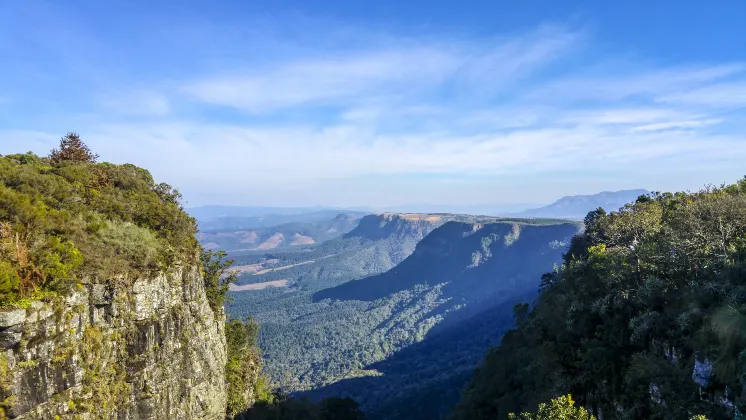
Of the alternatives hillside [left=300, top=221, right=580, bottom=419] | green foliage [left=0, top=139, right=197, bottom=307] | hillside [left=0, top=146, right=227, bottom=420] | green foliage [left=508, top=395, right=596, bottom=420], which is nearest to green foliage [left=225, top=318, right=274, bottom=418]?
hillside [left=0, top=146, right=227, bottom=420]

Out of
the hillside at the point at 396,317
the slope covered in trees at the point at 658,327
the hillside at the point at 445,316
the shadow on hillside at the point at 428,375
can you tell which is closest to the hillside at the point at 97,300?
the slope covered in trees at the point at 658,327

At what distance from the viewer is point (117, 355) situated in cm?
1589

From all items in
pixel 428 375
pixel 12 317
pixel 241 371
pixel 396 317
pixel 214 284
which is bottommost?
pixel 396 317

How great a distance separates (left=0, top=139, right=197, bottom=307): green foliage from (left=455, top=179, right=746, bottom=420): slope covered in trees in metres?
20.2

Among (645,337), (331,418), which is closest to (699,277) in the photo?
(645,337)

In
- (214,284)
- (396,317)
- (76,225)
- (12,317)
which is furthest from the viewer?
(396,317)

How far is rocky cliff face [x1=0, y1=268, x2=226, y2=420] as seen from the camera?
40.3ft

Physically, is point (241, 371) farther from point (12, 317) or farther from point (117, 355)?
point (12, 317)

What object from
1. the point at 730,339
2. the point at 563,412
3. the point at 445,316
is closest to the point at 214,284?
the point at 563,412

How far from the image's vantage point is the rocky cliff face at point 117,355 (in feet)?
40.3

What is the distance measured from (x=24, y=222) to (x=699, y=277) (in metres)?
25.7

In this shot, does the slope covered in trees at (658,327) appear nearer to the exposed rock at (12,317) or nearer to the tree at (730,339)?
the tree at (730,339)

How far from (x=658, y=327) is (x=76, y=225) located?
22901mm

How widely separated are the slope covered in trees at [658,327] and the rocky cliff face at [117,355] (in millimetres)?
17525
